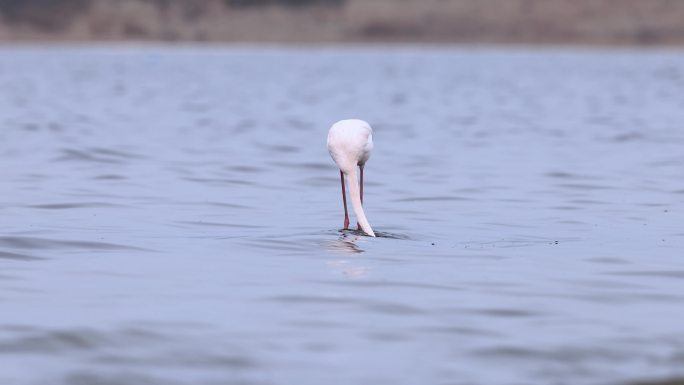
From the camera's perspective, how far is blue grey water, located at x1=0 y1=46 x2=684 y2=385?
26.4 ft

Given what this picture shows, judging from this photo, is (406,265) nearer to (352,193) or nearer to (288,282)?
(288,282)

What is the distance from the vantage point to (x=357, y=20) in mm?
169250

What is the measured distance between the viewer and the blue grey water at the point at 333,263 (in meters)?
8.04

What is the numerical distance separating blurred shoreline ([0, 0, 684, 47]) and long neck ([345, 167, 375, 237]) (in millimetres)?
149278

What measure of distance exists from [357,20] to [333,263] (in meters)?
159

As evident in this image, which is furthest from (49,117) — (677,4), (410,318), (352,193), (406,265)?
(677,4)

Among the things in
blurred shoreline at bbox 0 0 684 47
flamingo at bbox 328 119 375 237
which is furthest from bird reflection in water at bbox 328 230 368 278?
blurred shoreline at bbox 0 0 684 47

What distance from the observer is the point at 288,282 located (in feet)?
34.2

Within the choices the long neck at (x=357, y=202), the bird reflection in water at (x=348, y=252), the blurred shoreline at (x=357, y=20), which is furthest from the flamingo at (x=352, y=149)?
the blurred shoreline at (x=357, y=20)

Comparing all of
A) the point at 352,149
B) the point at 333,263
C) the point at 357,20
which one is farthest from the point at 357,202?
the point at 357,20

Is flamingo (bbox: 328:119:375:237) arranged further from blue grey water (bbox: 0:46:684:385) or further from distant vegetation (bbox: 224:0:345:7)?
distant vegetation (bbox: 224:0:345:7)

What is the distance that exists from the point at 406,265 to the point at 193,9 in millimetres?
160796

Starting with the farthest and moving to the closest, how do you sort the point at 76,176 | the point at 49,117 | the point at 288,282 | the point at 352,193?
the point at 49,117, the point at 76,176, the point at 352,193, the point at 288,282

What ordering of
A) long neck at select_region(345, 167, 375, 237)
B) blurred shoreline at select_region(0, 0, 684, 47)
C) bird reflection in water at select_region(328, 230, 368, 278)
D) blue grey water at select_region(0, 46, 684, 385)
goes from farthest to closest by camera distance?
blurred shoreline at select_region(0, 0, 684, 47) < long neck at select_region(345, 167, 375, 237) < bird reflection in water at select_region(328, 230, 368, 278) < blue grey water at select_region(0, 46, 684, 385)
